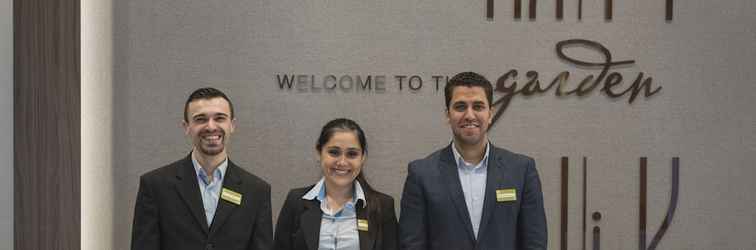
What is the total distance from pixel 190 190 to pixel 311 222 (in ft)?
1.47

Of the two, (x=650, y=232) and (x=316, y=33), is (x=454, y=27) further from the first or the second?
(x=650, y=232)

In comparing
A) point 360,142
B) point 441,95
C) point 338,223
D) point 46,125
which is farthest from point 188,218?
point 441,95

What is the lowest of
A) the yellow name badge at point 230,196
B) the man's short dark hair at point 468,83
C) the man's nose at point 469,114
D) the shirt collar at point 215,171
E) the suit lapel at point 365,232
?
the suit lapel at point 365,232

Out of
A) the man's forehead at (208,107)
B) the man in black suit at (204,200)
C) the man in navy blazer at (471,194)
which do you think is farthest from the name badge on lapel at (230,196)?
the man in navy blazer at (471,194)

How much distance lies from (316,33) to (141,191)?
4.26 ft

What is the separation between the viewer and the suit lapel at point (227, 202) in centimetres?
318

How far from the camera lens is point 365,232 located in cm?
322

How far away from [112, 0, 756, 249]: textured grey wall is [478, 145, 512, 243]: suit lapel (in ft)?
3.17
